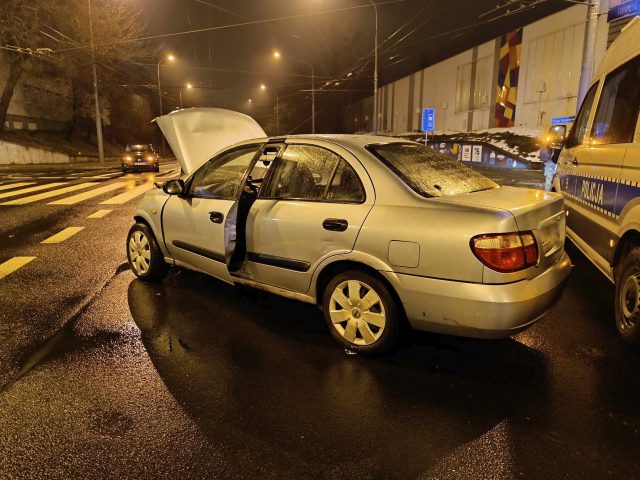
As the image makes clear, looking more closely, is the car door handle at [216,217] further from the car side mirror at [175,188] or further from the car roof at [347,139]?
the car roof at [347,139]

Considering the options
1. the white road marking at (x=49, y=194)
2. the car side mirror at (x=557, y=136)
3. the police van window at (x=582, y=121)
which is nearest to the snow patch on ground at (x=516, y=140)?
the car side mirror at (x=557, y=136)

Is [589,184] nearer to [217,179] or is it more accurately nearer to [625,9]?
[217,179]

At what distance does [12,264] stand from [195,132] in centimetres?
297

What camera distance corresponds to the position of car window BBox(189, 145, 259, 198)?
458 centimetres

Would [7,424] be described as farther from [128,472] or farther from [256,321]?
[256,321]

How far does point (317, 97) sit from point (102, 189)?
60217mm

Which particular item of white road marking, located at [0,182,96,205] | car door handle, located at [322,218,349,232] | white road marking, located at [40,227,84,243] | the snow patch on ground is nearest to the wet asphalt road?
car door handle, located at [322,218,349,232]

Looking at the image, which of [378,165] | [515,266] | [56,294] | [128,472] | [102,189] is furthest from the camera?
[102,189]

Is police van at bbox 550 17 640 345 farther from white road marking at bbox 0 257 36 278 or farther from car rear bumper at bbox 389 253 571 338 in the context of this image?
white road marking at bbox 0 257 36 278

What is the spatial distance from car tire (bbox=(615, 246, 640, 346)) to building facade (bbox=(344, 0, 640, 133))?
10.6 meters

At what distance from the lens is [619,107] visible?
4.21 m

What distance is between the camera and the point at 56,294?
5.07 m

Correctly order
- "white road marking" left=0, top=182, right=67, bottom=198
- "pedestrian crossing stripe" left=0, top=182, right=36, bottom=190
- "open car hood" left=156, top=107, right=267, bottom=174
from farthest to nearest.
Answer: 1. "pedestrian crossing stripe" left=0, top=182, right=36, bottom=190
2. "white road marking" left=0, top=182, right=67, bottom=198
3. "open car hood" left=156, top=107, right=267, bottom=174

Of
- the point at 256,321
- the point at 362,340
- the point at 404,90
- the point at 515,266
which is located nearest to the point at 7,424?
the point at 256,321
